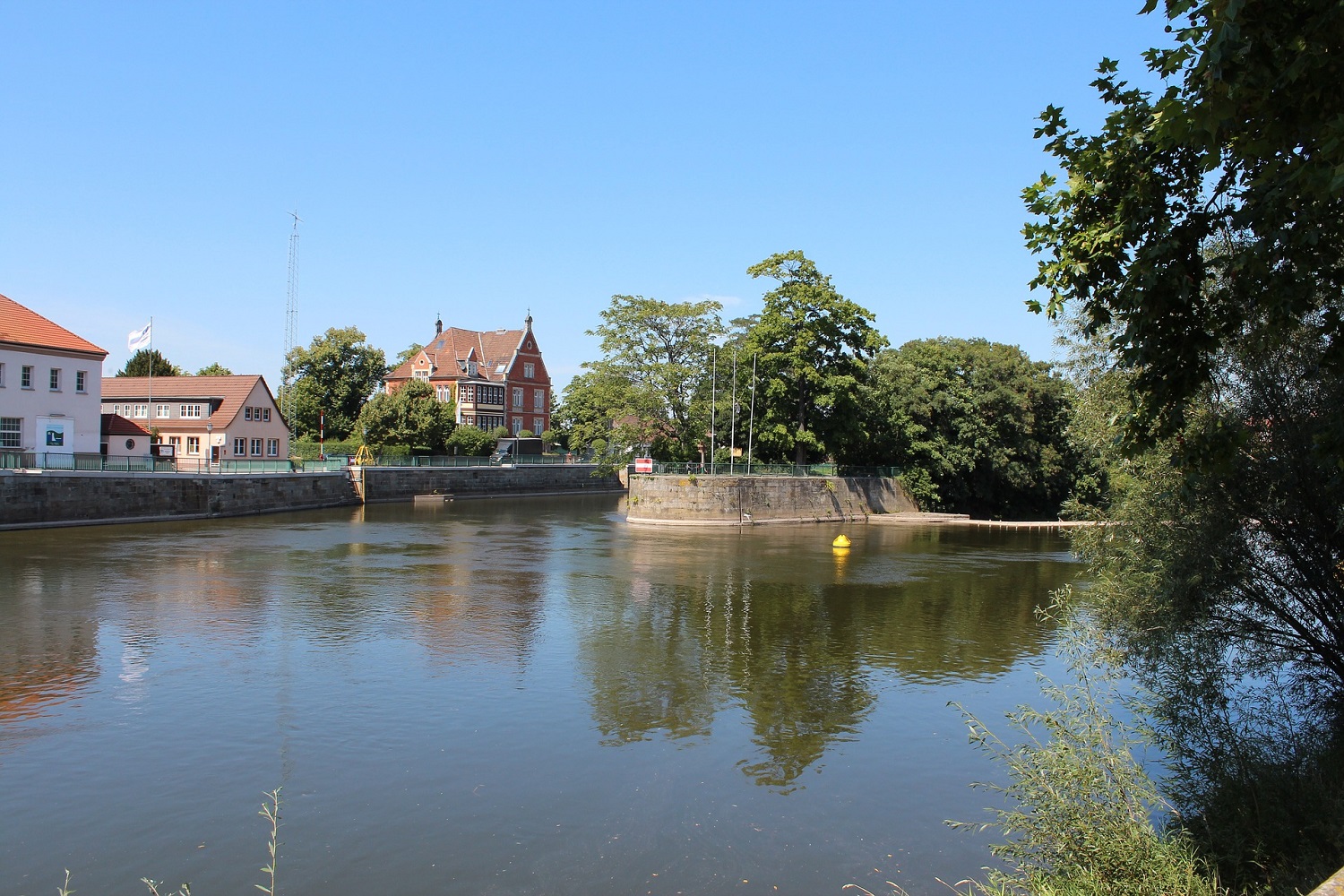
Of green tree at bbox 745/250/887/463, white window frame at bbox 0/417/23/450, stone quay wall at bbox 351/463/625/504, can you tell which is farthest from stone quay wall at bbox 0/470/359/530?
green tree at bbox 745/250/887/463

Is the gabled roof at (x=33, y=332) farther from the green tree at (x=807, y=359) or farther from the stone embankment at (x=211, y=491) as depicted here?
the green tree at (x=807, y=359)

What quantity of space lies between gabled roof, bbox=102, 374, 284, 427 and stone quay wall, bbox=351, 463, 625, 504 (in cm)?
1012

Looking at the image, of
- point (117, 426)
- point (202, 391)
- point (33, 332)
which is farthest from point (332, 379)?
point (33, 332)

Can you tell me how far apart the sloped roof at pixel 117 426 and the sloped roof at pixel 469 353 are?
109 ft

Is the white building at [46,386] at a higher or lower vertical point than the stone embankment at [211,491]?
higher

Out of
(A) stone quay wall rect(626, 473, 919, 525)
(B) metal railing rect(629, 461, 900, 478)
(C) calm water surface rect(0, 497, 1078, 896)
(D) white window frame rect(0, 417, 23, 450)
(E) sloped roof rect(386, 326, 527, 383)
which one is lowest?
(C) calm water surface rect(0, 497, 1078, 896)

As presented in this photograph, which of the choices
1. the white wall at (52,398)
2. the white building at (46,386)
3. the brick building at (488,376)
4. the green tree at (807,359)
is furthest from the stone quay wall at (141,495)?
the brick building at (488,376)

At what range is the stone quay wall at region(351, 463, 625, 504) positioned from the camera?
2392 inches

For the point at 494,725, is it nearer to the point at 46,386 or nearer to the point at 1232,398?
the point at 1232,398

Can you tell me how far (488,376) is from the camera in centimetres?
9112

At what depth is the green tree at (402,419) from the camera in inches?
2741

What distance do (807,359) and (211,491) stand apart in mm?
31362

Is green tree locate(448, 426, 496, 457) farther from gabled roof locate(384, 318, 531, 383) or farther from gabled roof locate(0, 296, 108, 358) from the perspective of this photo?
gabled roof locate(0, 296, 108, 358)

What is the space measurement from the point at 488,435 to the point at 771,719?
64107 mm
